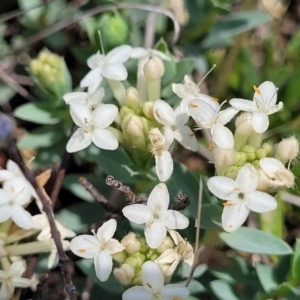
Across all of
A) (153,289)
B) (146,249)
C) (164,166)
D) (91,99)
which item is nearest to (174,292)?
(153,289)

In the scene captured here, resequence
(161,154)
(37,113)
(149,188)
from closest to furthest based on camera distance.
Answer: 1. (161,154)
2. (149,188)
3. (37,113)

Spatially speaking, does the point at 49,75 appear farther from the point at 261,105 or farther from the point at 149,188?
the point at 261,105

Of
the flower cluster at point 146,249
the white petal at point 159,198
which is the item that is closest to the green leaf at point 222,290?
the flower cluster at point 146,249

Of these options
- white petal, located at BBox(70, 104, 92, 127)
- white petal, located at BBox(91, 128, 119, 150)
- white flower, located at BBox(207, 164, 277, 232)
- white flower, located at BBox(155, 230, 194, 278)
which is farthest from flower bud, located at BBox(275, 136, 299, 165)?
white petal, located at BBox(70, 104, 92, 127)

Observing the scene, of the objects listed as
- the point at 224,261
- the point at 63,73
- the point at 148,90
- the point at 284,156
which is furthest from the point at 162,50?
the point at 224,261

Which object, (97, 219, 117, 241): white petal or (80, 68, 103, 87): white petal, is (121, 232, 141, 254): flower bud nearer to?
(97, 219, 117, 241): white petal
